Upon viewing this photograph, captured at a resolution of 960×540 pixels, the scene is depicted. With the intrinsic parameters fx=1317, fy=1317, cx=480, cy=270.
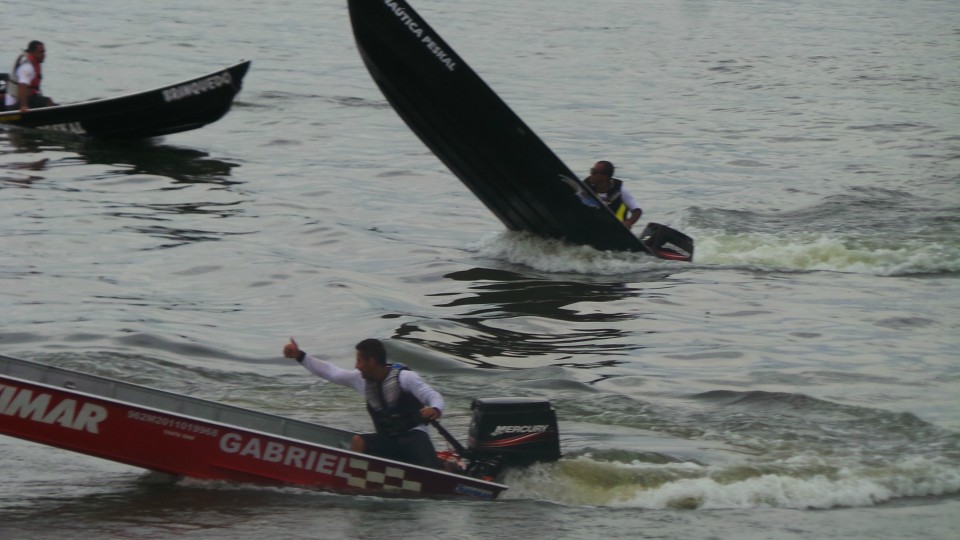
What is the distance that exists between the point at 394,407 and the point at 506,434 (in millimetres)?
832

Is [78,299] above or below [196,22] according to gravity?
below

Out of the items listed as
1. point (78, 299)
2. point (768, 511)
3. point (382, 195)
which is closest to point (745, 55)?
point (382, 195)

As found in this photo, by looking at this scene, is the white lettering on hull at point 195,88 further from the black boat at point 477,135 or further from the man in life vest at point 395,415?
the man in life vest at point 395,415

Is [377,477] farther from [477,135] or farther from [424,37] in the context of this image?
[424,37]

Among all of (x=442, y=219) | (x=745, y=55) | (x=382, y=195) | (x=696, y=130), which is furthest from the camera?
(x=745, y=55)

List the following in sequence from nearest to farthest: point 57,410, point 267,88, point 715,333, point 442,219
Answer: point 57,410 → point 715,333 → point 442,219 → point 267,88

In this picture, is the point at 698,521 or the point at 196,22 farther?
the point at 196,22

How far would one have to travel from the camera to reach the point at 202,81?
22594mm

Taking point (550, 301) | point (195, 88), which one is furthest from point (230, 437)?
point (195, 88)

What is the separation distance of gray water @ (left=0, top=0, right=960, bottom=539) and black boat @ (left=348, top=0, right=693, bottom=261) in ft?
1.42

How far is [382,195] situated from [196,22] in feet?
75.2

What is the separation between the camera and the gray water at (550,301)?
921 centimetres

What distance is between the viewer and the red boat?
28.1 feet

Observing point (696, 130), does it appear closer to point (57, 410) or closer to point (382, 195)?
point (382, 195)
